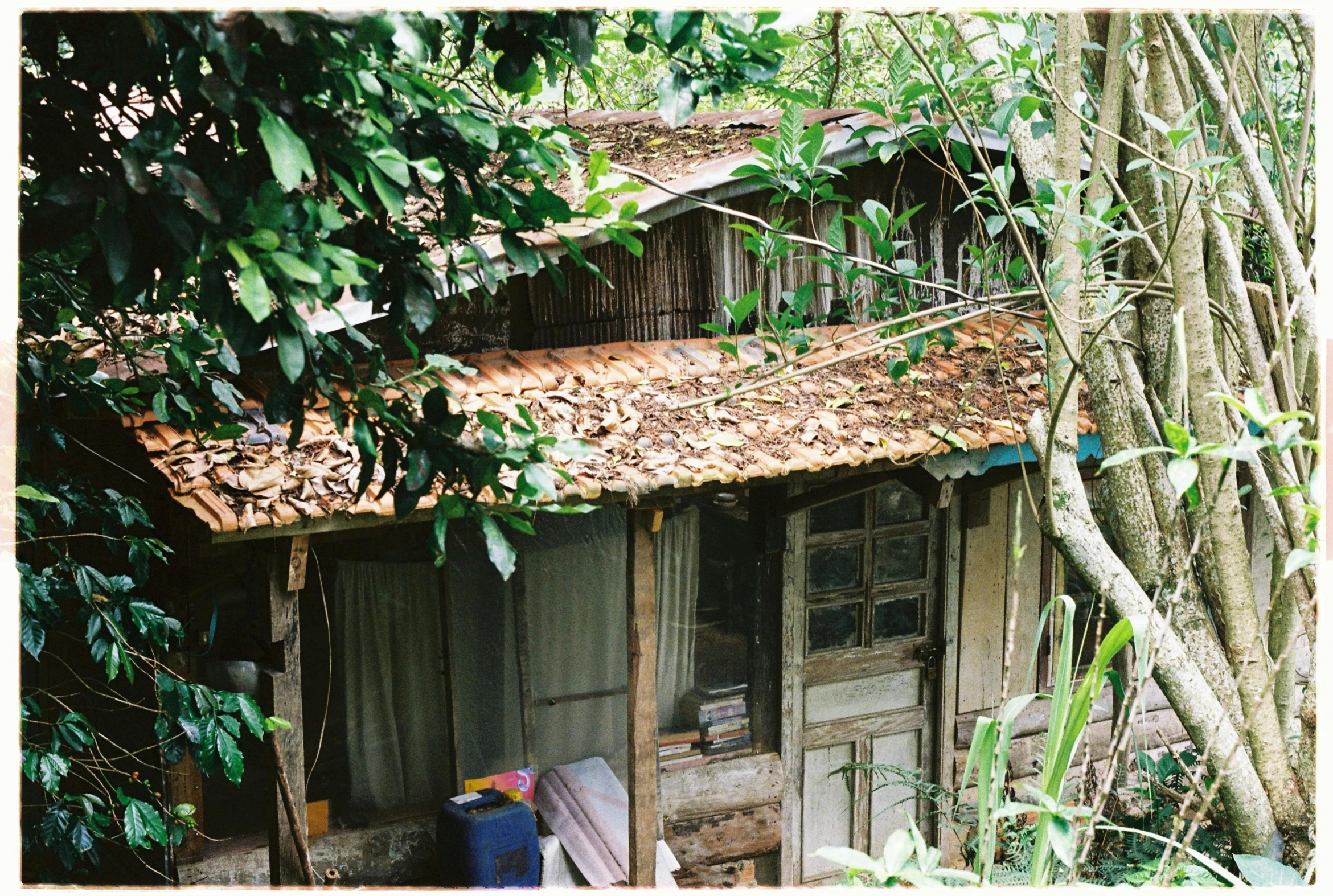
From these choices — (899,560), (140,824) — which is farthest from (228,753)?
(899,560)

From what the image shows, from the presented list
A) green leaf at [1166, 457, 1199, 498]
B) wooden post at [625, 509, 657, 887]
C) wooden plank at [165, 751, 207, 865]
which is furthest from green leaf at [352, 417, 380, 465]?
wooden plank at [165, 751, 207, 865]

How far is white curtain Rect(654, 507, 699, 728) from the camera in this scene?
559 centimetres

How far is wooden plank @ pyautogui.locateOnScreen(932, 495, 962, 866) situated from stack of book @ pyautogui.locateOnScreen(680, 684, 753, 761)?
4.02 feet

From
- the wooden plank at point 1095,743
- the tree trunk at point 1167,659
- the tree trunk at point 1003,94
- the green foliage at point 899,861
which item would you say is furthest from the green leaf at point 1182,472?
the wooden plank at point 1095,743

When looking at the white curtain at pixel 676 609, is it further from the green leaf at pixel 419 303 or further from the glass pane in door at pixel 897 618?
the green leaf at pixel 419 303

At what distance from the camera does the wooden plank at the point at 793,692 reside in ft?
18.7

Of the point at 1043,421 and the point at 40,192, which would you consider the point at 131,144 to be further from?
the point at 1043,421

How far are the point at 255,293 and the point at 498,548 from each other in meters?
0.71

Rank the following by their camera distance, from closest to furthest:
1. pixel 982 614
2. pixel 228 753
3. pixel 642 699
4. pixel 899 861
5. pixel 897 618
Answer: pixel 899 861
pixel 228 753
pixel 642 699
pixel 897 618
pixel 982 614

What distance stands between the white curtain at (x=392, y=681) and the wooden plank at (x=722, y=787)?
1.24 m

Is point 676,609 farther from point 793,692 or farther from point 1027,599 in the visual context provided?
point 1027,599

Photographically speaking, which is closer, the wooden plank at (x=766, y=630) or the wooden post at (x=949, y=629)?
the wooden plank at (x=766, y=630)

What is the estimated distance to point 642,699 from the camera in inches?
168

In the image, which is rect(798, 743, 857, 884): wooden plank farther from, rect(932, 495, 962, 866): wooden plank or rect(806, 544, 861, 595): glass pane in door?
rect(806, 544, 861, 595): glass pane in door
